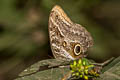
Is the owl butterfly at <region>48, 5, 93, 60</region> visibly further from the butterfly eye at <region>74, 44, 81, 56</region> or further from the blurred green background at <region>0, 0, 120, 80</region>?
the blurred green background at <region>0, 0, 120, 80</region>

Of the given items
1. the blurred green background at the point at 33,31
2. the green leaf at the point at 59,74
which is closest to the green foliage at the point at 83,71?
the green leaf at the point at 59,74

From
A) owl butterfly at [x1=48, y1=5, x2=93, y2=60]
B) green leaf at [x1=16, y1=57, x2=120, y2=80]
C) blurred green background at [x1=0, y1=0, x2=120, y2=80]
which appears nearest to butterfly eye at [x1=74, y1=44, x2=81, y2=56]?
owl butterfly at [x1=48, y1=5, x2=93, y2=60]

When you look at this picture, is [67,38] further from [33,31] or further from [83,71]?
[33,31]

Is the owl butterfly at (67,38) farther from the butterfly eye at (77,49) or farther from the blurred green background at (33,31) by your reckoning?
the blurred green background at (33,31)

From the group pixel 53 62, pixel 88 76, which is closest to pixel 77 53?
pixel 53 62

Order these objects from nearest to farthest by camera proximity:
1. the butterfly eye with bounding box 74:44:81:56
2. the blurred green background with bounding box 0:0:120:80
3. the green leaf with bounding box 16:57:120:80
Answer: the green leaf with bounding box 16:57:120:80 → the butterfly eye with bounding box 74:44:81:56 → the blurred green background with bounding box 0:0:120:80

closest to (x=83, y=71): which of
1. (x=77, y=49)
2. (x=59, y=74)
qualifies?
(x=59, y=74)
